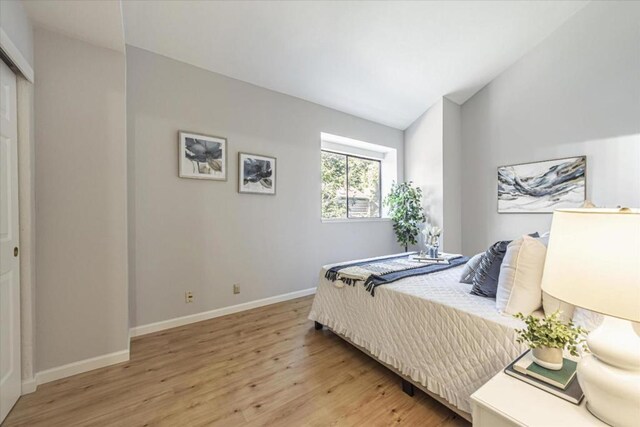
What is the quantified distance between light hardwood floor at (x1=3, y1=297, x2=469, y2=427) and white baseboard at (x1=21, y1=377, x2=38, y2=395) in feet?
0.16

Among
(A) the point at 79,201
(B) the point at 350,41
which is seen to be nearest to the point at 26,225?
(A) the point at 79,201

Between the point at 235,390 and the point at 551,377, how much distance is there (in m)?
1.71

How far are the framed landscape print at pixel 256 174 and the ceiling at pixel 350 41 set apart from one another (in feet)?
3.03

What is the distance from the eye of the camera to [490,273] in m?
1.68

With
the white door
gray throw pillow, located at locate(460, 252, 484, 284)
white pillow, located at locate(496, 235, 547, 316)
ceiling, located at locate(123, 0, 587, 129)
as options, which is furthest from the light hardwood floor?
ceiling, located at locate(123, 0, 587, 129)

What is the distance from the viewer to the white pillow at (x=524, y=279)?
1375mm

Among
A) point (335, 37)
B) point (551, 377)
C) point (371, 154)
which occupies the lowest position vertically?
point (551, 377)

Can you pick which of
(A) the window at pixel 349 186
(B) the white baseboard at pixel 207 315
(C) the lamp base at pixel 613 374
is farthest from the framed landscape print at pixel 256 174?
(C) the lamp base at pixel 613 374

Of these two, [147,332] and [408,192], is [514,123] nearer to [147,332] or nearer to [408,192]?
[408,192]

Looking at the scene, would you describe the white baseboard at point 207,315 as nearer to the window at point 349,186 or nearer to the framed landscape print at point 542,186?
the window at point 349,186

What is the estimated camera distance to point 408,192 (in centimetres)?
455

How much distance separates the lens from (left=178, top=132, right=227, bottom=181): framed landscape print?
9.12 feet

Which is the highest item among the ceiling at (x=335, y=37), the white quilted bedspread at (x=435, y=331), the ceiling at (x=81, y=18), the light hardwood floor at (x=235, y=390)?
the ceiling at (x=335, y=37)

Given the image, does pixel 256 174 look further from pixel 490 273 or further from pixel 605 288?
pixel 605 288
